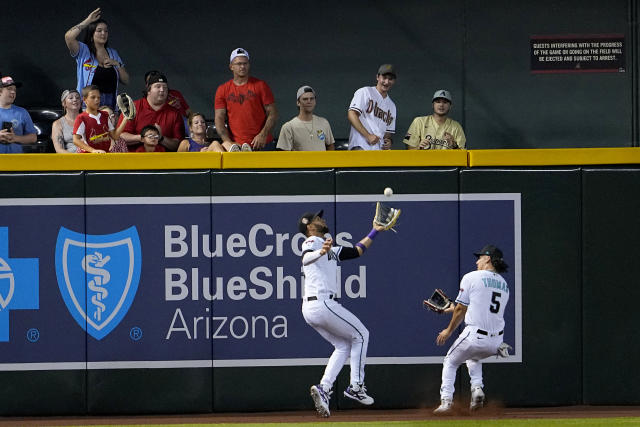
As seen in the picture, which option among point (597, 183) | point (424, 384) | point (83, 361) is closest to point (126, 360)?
point (83, 361)

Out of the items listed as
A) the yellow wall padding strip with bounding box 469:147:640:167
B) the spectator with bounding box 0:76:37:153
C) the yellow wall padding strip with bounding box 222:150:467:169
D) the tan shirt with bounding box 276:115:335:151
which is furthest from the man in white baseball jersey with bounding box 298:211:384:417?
the spectator with bounding box 0:76:37:153

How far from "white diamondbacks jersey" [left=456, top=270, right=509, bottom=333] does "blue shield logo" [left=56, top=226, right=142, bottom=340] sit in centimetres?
340

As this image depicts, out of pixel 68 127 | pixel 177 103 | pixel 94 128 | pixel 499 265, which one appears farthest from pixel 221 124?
pixel 499 265

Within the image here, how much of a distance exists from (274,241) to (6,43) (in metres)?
6.86

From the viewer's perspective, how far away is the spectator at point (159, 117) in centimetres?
1195

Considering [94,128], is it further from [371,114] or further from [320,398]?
[320,398]

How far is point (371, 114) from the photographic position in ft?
41.4

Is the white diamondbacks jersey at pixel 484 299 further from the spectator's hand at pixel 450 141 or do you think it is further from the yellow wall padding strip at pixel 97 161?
the yellow wall padding strip at pixel 97 161

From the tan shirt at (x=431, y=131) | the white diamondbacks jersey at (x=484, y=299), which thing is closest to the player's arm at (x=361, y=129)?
the tan shirt at (x=431, y=131)

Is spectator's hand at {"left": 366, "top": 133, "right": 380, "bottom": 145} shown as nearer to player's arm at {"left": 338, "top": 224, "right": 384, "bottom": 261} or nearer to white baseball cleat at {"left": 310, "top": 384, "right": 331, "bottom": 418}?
player's arm at {"left": 338, "top": 224, "right": 384, "bottom": 261}

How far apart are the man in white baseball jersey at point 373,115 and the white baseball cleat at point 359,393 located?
3.09 meters

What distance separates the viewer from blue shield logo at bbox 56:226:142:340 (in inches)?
430

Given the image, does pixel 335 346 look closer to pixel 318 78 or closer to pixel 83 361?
pixel 83 361

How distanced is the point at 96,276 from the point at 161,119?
213 centimetres
